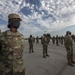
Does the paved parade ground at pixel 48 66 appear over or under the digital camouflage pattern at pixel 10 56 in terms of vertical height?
under

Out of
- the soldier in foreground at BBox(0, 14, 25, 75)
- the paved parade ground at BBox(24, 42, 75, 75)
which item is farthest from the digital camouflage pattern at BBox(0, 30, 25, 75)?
the paved parade ground at BBox(24, 42, 75, 75)

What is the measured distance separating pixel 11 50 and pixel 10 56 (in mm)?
113

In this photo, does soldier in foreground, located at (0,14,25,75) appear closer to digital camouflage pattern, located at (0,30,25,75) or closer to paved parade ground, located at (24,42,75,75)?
digital camouflage pattern, located at (0,30,25,75)

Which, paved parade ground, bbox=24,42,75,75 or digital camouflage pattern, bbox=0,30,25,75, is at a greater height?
digital camouflage pattern, bbox=0,30,25,75

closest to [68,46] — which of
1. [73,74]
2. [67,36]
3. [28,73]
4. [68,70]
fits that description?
[67,36]

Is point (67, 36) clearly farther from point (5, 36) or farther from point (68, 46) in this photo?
point (5, 36)

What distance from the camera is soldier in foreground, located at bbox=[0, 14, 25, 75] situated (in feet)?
10.0

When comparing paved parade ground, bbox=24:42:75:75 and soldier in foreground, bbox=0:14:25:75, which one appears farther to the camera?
paved parade ground, bbox=24:42:75:75

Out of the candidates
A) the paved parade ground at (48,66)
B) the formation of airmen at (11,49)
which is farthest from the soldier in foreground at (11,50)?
the paved parade ground at (48,66)

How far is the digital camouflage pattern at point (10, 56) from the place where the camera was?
305 cm

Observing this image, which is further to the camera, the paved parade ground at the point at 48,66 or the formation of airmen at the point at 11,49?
the paved parade ground at the point at 48,66

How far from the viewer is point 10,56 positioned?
121 inches

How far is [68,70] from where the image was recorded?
28.7 feet

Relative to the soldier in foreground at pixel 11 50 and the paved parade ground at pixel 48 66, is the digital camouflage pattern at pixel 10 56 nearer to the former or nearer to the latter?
the soldier in foreground at pixel 11 50
